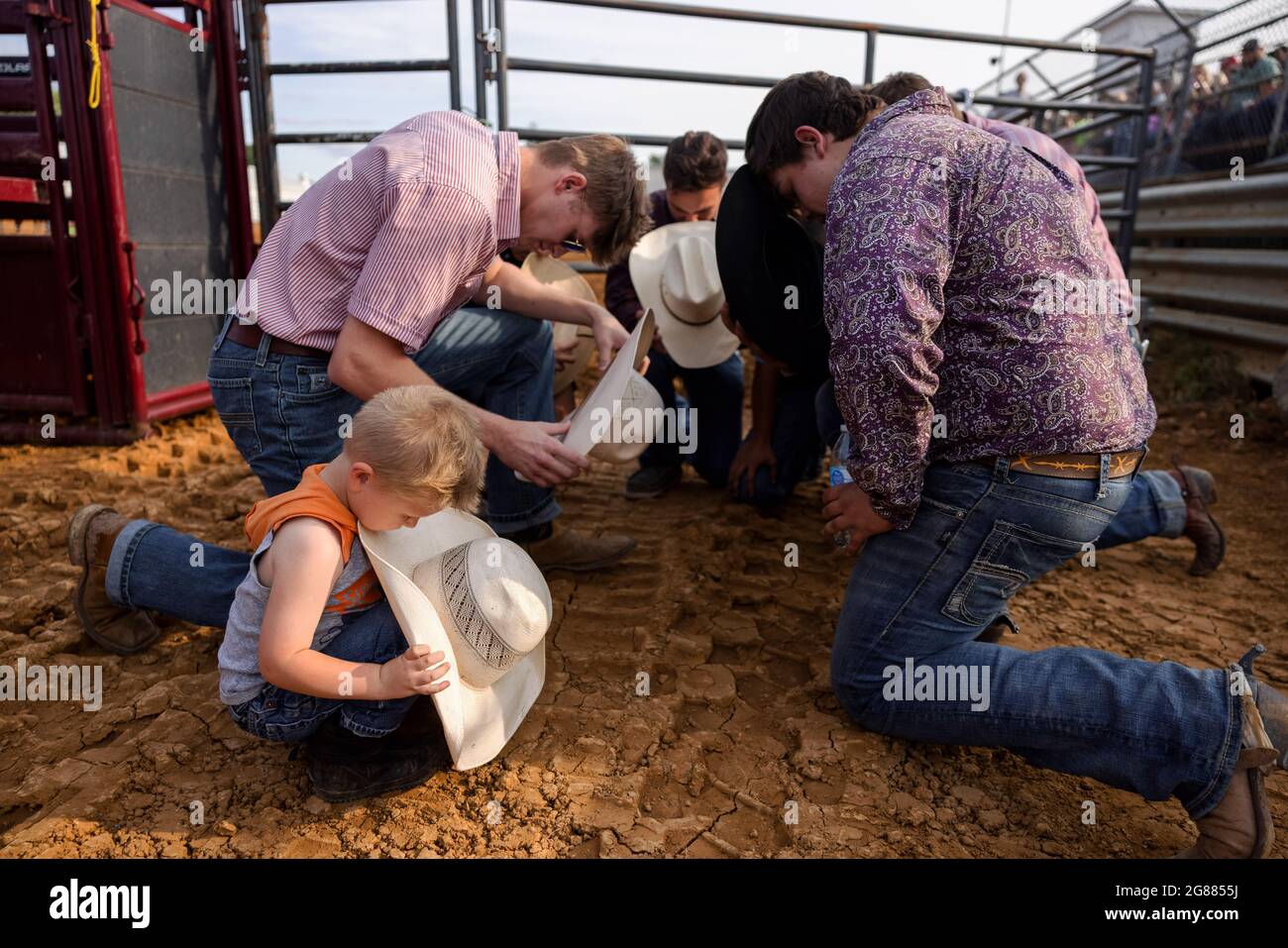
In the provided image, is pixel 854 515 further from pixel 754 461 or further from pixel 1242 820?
pixel 754 461

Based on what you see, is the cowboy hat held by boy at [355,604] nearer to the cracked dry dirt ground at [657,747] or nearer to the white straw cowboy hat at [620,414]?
the cracked dry dirt ground at [657,747]

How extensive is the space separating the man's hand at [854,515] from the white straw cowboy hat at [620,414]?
543 millimetres

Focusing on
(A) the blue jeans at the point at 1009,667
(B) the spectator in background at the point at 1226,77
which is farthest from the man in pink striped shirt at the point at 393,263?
(B) the spectator in background at the point at 1226,77

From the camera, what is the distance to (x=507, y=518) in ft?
9.23

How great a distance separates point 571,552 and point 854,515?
111 centimetres

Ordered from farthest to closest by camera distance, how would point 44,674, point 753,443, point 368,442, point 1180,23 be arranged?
point 1180,23 → point 753,443 → point 44,674 → point 368,442

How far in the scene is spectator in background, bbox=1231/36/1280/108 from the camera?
6.48m

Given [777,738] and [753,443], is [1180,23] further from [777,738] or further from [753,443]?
[777,738]

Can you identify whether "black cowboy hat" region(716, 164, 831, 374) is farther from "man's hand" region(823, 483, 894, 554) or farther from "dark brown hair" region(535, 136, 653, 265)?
"man's hand" region(823, 483, 894, 554)

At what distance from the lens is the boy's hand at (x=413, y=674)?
5.28 feet

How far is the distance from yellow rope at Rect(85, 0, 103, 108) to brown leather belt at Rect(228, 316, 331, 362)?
238 centimetres

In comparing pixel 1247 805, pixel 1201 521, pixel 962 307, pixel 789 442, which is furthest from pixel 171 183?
pixel 1247 805

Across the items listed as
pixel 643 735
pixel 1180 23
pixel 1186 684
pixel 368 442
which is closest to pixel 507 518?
pixel 643 735

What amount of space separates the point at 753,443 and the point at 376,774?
206cm
